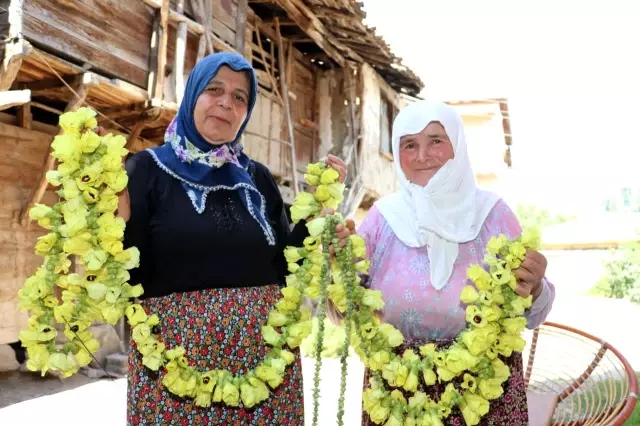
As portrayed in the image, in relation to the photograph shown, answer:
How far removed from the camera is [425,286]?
242 centimetres

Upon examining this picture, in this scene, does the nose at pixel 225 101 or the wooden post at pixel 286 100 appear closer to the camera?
the nose at pixel 225 101

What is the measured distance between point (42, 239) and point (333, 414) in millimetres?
4859

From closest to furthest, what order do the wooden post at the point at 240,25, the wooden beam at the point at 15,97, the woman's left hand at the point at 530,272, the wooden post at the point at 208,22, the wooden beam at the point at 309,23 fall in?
1. the woman's left hand at the point at 530,272
2. the wooden beam at the point at 15,97
3. the wooden post at the point at 208,22
4. the wooden post at the point at 240,25
5. the wooden beam at the point at 309,23

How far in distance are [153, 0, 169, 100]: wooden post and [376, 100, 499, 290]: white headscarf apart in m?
4.63

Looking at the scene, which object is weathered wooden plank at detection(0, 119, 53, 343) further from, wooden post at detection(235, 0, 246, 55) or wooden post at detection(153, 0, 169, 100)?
wooden post at detection(235, 0, 246, 55)

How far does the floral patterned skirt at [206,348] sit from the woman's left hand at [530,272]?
3.27 ft

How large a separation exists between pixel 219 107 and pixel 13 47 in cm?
353

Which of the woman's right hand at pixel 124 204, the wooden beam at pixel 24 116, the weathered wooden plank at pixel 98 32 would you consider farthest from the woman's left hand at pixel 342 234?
the wooden beam at pixel 24 116

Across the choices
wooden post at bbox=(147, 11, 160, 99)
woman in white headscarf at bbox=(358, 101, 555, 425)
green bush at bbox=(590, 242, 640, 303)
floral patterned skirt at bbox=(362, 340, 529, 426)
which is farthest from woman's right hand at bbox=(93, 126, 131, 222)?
green bush at bbox=(590, 242, 640, 303)

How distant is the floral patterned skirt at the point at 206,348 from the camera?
7.11ft

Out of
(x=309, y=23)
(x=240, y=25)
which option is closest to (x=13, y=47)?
(x=240, y=25)

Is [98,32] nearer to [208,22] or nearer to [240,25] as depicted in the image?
[208,22]

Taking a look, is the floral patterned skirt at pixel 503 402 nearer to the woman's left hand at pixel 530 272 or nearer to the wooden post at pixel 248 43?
the woman's left hand at pixel 530 272

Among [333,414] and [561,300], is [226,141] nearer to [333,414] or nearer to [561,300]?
[333,414]
